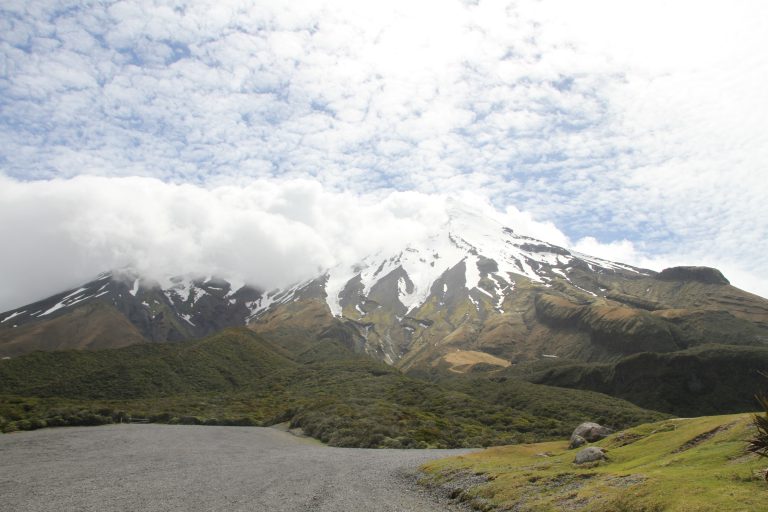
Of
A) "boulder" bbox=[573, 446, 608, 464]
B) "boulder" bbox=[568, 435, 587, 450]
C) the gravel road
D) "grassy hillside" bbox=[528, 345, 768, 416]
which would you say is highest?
the gravel road

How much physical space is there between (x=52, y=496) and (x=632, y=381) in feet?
597

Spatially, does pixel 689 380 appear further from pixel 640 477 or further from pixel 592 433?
pixel 640 477

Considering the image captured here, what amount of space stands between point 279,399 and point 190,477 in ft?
317

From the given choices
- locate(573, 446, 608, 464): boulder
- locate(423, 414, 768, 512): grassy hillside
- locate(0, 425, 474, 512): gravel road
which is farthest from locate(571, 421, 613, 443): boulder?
locate(0, 425, 474, 512): gravel road

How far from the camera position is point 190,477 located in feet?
127

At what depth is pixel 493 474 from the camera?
1293 inches

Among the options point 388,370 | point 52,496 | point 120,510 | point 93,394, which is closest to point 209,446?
point 52,496

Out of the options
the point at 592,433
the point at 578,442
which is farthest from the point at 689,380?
the point at 578,442

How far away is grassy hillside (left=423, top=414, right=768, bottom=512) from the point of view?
732 inches

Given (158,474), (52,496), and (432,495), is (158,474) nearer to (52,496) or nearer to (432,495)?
(52,496)

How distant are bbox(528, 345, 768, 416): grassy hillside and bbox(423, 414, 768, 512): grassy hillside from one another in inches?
5577

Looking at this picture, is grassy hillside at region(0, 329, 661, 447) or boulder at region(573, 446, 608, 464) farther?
grassy hillside at region(0, 329, 661, 447)

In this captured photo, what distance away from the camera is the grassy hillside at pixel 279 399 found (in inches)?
Answer: 3285

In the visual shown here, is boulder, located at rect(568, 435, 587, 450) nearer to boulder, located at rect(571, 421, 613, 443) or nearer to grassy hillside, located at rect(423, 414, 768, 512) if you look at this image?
boulder, located at rect(571, 421, 613, 443)
